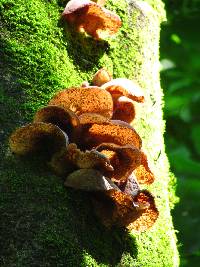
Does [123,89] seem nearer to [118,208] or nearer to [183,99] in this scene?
[118,208]

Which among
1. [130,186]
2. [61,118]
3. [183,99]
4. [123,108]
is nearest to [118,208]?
[130,186]

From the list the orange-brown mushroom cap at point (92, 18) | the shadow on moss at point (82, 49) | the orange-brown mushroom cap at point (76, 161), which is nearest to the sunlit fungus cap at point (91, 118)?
the orange-brown mushroom cap at point (76, 161)

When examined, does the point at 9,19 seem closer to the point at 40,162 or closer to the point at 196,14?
the point at 40,162

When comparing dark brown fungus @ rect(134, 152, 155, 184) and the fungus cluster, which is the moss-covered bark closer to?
the fungus cluster

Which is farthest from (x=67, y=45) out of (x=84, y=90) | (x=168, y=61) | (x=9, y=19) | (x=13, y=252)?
(x=168, y=61)

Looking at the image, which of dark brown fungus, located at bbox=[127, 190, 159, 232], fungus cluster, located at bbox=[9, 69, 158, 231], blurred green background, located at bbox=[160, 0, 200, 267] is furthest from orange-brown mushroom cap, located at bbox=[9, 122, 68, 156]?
blurred green background, located at bbox=[160, 0, 200, 267]

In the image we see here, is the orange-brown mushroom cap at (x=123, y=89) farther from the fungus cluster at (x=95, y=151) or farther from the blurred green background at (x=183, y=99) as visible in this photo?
the blurred green background at (x=183, y=99)
